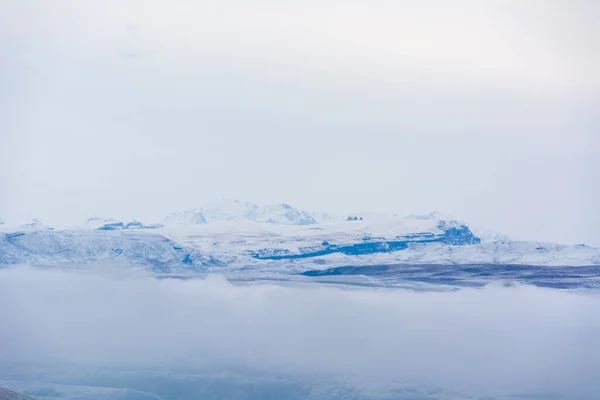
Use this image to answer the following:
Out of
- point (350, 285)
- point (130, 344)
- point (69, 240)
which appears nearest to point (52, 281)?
point (69, 240)

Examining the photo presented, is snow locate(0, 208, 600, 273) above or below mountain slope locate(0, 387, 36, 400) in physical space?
above

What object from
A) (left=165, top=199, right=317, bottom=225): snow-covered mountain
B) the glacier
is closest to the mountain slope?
the glacier

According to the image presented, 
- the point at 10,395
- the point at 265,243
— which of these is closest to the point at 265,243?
the point at 265,243

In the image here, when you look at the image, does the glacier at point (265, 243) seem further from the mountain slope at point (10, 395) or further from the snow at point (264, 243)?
the mountain slope at point (10, 395)

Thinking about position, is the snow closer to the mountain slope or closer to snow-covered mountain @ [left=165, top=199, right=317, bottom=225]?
snow-covered mountain @ [left=165, top=199, right=317, bottom=225]

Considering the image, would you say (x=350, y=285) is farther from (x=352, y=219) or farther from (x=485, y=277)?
(x=485, y=277)

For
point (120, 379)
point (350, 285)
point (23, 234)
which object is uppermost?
point (23, 234)

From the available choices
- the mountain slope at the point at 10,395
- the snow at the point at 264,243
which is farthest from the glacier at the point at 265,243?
the mountain slope at the point at 10,395

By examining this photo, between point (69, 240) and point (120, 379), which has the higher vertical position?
point (69, 240)

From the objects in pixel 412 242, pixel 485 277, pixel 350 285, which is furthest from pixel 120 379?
pixel 485 277
